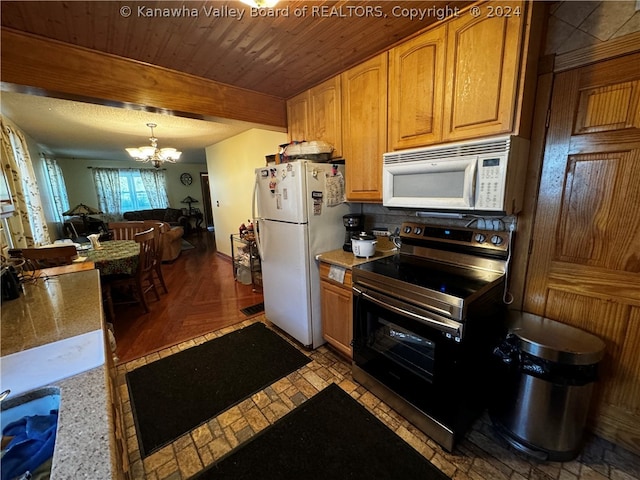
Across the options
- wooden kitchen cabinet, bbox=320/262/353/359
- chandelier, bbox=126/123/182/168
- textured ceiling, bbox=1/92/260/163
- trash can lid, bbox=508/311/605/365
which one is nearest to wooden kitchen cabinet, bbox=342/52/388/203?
wooden kitchen cabinet, bbox=320/262/353/359

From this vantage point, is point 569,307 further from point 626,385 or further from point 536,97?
point 536,97

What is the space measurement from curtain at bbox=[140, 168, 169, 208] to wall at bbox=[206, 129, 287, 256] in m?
4.02

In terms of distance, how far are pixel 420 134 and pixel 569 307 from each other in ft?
4.45

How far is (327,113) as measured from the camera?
230 cm

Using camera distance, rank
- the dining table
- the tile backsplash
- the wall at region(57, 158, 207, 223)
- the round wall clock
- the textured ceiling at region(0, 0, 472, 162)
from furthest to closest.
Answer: the round wall clock < the wall at region(57, 158, 207, 223) < the dining table < the tile backsplash < the textured ceiling at region(0, 0, 472, 162)

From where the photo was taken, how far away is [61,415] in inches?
27.0

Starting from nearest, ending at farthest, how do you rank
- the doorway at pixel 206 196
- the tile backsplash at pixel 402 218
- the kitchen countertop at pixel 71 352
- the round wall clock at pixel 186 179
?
the kitchen countertop at pixel 71 352, the tile backsplash at pixel 402 218, the round wall clock at pixel 186 179, the doorway at pixel 206 196

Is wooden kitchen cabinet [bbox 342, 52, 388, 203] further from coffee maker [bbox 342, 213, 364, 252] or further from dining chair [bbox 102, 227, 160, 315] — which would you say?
dining chair [bbox 102, 227, 160, 315]

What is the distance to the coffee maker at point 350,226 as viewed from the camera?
7.54ft

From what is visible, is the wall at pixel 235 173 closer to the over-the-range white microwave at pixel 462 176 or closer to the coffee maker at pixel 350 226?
the coffee maker at pixel 350 226

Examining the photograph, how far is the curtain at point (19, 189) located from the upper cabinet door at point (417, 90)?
3383 millimetres

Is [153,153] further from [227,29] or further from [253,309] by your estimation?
[227,29]

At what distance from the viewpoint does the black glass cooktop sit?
1456 mm

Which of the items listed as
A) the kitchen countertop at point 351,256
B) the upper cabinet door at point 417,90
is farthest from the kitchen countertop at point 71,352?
the upper cabinet door at point 417,90
